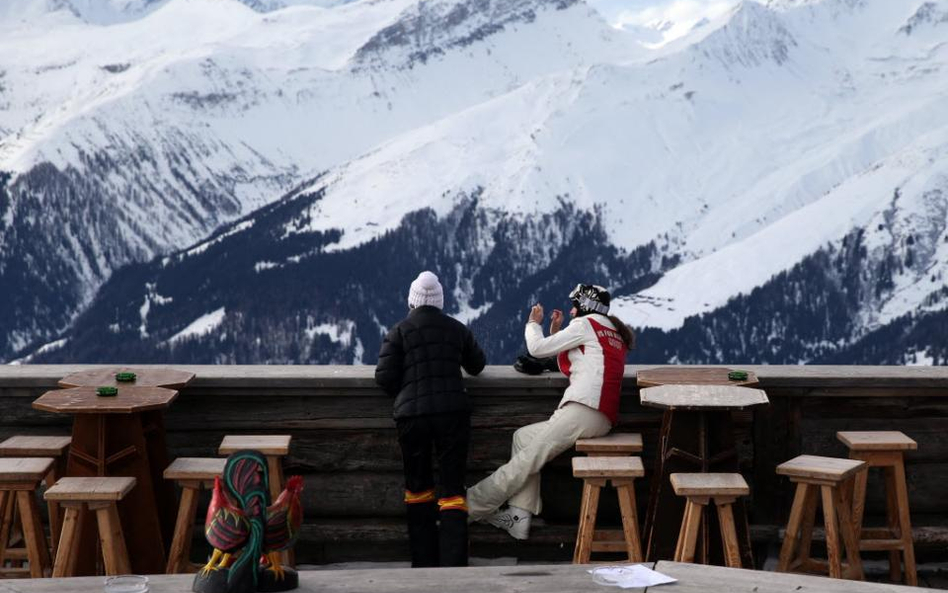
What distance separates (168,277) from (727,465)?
181259 millimetres

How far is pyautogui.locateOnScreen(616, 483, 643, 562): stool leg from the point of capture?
22.7 ft

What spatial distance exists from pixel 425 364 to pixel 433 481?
0.64m

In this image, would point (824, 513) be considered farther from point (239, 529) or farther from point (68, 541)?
point (68, 541)

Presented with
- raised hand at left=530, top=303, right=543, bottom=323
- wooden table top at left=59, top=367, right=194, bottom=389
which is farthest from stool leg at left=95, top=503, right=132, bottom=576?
raised hand at left=530, top=303, right=543, bottom=323

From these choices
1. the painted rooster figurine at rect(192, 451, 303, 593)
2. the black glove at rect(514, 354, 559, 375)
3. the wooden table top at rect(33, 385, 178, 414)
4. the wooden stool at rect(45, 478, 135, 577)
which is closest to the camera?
the painted rooster figurine at rect(192, 451, 303, 593)

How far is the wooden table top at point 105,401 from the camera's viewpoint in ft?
21.8

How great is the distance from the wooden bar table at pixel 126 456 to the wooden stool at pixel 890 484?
3510 mm

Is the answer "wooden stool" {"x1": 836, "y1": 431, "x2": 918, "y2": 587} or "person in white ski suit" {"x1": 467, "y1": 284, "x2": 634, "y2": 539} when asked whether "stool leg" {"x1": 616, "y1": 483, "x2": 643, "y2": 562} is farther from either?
"wooden stool" {"x1": 836, "y1": 431, "x2": 918, "y2": 587}

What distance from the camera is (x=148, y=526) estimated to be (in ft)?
22.5

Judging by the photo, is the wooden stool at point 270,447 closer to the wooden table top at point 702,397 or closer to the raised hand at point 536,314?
the raised hand at point 536,314

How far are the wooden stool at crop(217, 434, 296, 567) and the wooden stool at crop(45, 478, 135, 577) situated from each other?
813 millimetres

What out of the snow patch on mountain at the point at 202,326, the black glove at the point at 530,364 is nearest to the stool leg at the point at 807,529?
the black glove at the point at 530,364

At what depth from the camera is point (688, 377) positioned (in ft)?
24.2

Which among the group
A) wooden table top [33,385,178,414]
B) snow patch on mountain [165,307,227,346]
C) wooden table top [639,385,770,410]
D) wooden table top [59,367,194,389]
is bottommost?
wooden table top [639,385,770,410]
